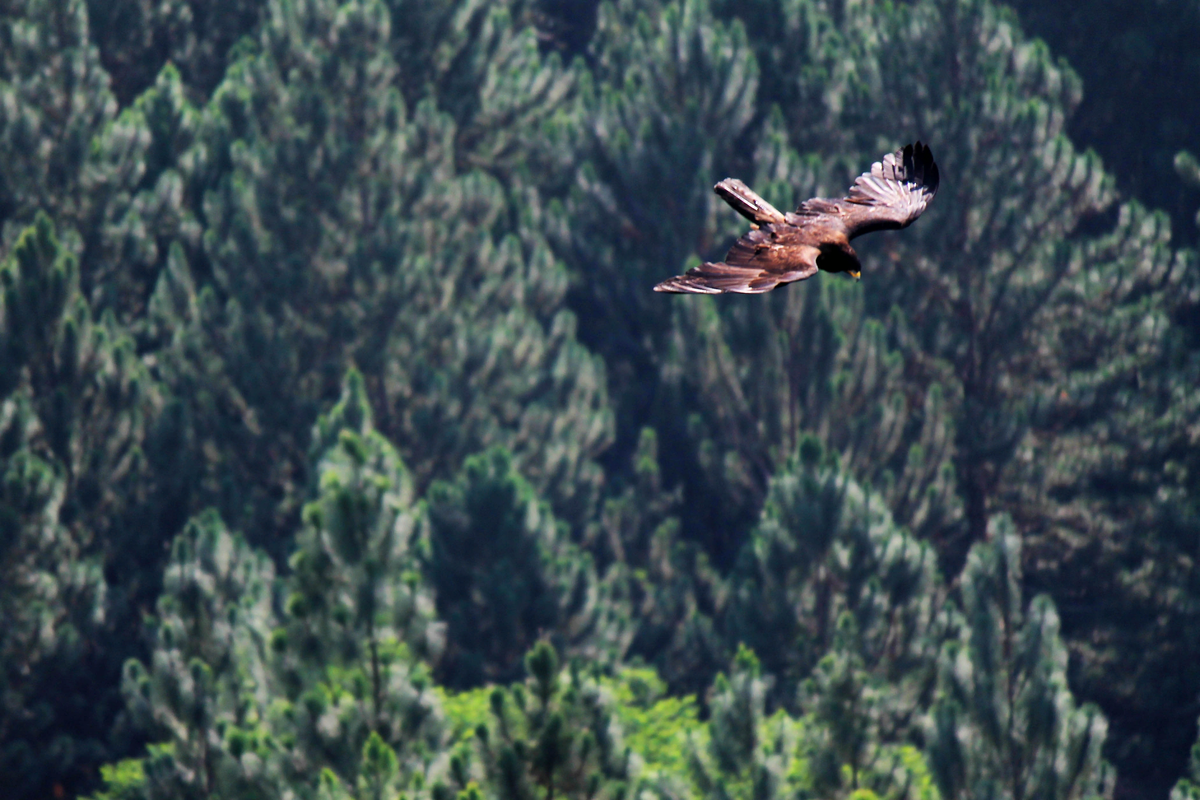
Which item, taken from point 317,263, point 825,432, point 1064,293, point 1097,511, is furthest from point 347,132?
point 1097,511

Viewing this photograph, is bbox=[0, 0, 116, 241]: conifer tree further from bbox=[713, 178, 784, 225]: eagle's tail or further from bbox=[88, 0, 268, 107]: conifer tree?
bbox=[713, 178, 784, 225]: eagle's tail

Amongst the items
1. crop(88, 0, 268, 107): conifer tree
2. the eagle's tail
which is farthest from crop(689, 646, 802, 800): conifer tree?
crop(88, 0, 268, 107): conifer tree

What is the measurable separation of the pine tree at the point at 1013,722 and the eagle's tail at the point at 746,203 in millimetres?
6332

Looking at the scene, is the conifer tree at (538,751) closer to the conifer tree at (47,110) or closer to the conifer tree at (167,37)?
the conifer tree at (47,110)

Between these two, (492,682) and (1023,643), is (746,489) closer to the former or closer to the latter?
(492,682)

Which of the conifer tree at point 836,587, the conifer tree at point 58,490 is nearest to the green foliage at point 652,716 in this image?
the conifer tree at point 836,587

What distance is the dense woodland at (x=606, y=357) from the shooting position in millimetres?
16719

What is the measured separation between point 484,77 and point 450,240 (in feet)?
12.5

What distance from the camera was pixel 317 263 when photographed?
20906 mm

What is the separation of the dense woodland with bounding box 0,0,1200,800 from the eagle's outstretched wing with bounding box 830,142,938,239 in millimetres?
6275

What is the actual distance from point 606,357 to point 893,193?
15476 mm

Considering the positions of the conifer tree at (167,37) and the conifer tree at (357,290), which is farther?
the conifer tree at (167,37)

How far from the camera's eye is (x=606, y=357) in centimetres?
2295

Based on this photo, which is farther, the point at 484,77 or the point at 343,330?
the point at 484,77
